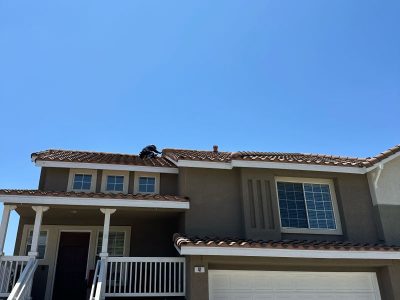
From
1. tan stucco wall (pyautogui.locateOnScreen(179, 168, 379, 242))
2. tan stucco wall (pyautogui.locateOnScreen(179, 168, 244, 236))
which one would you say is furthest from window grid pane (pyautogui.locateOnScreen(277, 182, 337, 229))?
tan stucco wall (pyautogui.locateOnScreen(179, 168, 244, 236))

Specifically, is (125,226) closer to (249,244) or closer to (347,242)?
(249,244)

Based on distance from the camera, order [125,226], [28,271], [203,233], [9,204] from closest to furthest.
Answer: [28,271] < [9,204] < [203,233] < [125,226]

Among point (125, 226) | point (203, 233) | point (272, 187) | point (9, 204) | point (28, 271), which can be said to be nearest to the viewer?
point (28, 271)

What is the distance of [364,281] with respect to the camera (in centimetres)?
1088

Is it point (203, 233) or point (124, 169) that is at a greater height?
point (124, 169)

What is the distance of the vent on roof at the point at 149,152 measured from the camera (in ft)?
51.0

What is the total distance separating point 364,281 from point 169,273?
225 inches

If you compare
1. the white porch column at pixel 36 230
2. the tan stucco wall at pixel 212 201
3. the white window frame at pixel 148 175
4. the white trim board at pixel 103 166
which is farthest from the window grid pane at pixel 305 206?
the white porch column at pixel 36 230

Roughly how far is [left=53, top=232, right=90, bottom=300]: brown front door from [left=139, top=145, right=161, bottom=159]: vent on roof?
13.8ft

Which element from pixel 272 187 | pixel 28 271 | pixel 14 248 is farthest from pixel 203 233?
pixel 14 248

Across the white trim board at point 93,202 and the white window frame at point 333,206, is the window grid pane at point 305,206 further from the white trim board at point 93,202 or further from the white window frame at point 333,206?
the white trim board at point 93,202

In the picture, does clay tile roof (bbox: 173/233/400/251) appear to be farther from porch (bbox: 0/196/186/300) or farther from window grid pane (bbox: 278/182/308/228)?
window grid pane (bbox: 278/182/308/228)

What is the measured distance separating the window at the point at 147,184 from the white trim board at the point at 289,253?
3.89m

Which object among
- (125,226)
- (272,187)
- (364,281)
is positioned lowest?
(364,281)
